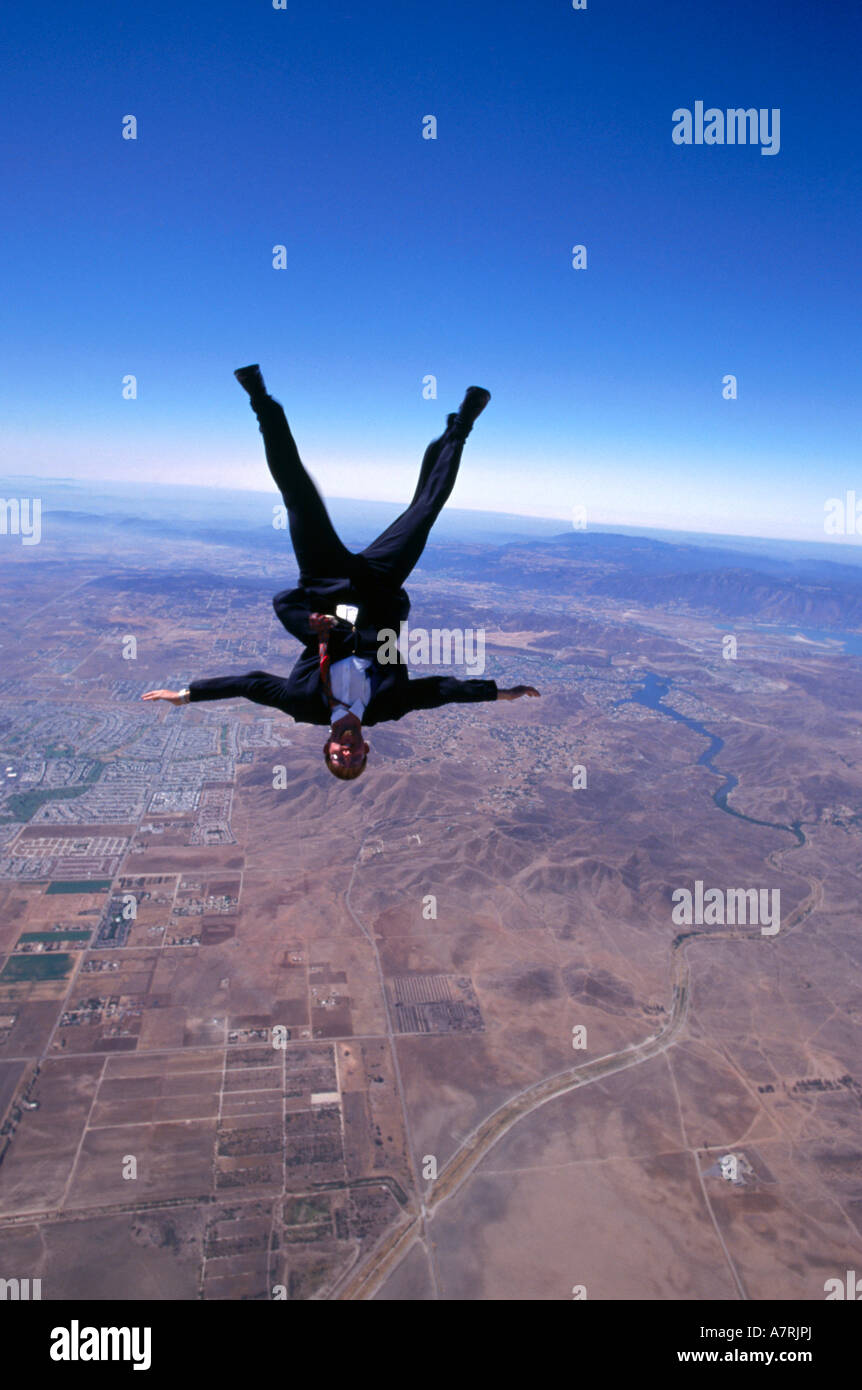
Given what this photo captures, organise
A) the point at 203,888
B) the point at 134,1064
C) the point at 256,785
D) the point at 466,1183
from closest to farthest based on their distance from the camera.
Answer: the point at 466,1183
the point at 134,1064
the point at 203,888
the point at 256,785

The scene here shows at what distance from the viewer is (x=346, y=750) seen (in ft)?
22.9

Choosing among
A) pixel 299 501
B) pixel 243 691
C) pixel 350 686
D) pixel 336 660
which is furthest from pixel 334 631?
pixel 299 501

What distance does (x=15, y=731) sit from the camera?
86375mm

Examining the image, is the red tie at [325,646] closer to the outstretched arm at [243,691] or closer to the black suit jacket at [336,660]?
the black suit jacket at [336,660]

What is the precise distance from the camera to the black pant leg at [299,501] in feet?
22.7

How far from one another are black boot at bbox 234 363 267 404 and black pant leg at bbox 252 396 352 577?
7 cm

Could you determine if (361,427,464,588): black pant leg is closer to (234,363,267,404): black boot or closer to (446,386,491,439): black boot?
(446,386,491,439): black boot

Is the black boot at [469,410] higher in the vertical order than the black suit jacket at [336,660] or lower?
higher

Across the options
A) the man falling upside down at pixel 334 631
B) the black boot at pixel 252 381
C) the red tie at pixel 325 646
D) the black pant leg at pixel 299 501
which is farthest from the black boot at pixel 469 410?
the red tie at pixel 325 646

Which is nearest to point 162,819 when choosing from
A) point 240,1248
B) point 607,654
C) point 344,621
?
point 240,1248

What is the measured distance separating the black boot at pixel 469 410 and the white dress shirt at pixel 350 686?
356cm

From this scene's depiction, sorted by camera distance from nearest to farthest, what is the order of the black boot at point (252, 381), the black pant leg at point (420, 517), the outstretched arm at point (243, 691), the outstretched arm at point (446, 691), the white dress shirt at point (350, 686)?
the black boot at point (252, 381) → the white dress shirt at point (350, 686) → the outstretched arm at point (243, 691) → the outstretched arm at point (446, 691) → the black pant leg at point (420, 517)
